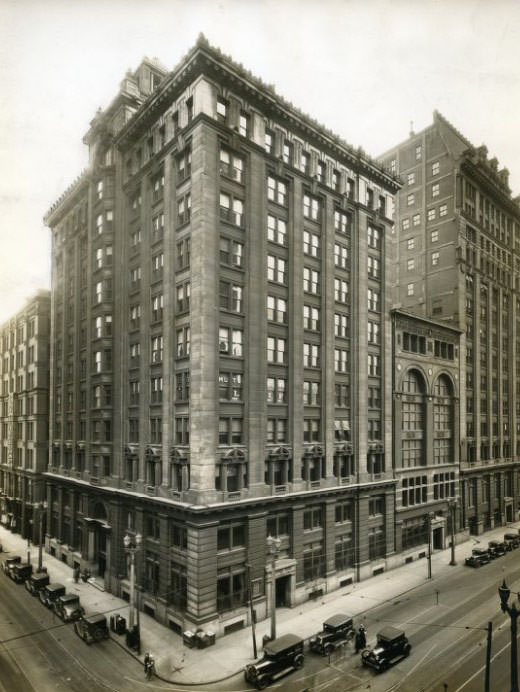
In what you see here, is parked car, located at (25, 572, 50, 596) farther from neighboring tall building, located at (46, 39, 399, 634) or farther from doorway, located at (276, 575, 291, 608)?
doorway, located at (276, 575, 291, 608)

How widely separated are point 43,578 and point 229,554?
17.7 metres

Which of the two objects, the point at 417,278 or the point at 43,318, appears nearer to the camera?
the point at 43,318

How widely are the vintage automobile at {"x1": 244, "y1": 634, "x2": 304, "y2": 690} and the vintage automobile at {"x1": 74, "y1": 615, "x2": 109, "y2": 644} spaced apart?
10250mm

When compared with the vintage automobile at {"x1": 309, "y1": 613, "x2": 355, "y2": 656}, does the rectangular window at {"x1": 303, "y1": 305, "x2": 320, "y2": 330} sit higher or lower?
higher

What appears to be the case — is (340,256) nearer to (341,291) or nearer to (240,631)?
(341,291)

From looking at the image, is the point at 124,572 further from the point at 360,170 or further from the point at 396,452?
the point at 360,170

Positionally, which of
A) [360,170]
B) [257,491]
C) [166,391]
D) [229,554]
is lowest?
[229,554]

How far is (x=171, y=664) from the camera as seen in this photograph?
28.1m

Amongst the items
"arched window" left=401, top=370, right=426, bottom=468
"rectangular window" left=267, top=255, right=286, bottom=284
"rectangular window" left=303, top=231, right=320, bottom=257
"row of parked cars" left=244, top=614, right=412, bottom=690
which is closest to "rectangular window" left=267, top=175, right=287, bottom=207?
"rectangular window" left=303, top=231, right=320, bottom=257

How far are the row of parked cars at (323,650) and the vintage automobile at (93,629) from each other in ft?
34.4

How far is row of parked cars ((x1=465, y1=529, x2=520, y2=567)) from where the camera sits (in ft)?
153

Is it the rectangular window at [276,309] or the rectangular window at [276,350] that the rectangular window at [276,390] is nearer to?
the rectangular window at [276,350]

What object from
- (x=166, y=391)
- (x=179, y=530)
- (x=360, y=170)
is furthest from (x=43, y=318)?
(x=360, y=170)

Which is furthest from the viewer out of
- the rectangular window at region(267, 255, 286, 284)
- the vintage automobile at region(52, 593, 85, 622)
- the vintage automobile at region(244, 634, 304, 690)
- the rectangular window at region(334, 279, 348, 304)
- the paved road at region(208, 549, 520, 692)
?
the rectangular window at region(334, 279, 348, 304)
